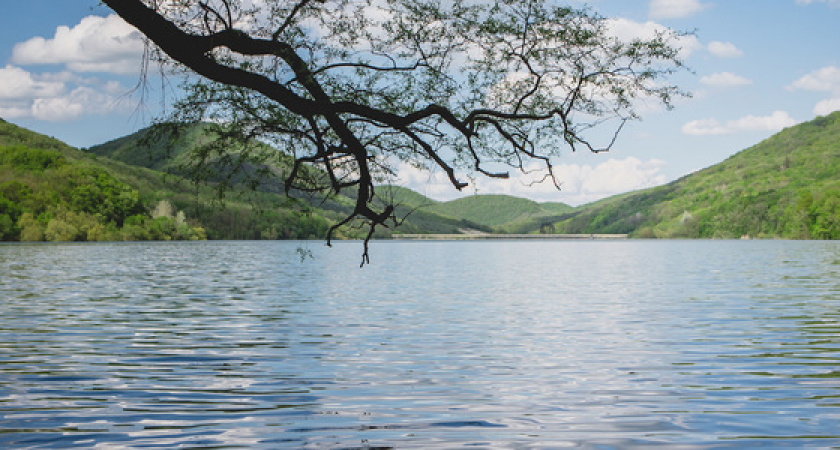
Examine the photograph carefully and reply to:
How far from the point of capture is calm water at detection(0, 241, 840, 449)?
11.5 metres

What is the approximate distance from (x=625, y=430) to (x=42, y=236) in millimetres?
174247

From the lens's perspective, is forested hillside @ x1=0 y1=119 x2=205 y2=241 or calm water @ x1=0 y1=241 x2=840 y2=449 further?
forested hillside @ x1=0 y1=119 x2=205 y2=241

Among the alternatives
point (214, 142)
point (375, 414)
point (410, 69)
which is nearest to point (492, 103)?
point (410, 69)

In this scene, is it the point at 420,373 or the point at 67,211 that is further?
the point at 67,211

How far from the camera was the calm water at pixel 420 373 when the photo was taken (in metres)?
11.5

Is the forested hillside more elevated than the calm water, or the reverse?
the forested hillside

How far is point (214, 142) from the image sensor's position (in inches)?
621

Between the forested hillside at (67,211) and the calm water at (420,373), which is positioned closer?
the calm water at (420,373)

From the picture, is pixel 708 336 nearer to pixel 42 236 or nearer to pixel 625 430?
pixel 625 430

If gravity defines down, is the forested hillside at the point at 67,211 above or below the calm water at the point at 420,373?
above

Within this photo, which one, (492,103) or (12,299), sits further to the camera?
(12,299)

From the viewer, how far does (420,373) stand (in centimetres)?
1720

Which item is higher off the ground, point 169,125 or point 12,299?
point 169,125

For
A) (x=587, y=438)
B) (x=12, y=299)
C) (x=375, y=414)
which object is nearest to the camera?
(x=587, y=438)
